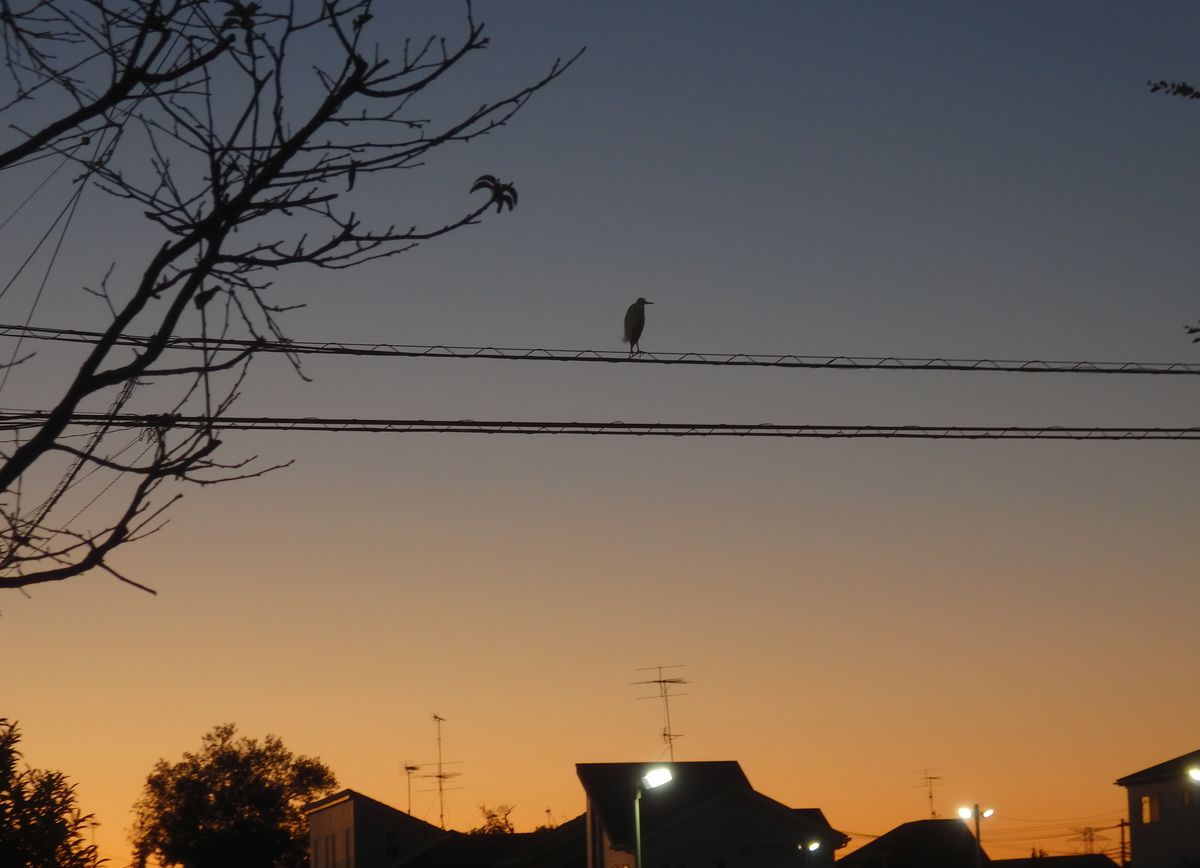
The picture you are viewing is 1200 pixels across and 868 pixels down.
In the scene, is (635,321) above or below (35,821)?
above

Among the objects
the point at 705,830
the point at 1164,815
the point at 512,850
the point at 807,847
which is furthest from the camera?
the point at 512,850

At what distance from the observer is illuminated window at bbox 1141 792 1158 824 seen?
5350 cm

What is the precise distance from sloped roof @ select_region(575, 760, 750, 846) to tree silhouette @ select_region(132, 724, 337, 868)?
149 feet

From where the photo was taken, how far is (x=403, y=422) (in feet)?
38.8

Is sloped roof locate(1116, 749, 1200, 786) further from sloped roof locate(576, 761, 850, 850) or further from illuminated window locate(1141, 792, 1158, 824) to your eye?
sloped roof locate(576, 761, 850, 850)

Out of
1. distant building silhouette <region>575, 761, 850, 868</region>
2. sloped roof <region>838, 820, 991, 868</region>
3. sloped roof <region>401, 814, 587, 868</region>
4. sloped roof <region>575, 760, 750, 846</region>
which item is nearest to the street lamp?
distant building silhouette <region>575, 761, 850, 868</region>

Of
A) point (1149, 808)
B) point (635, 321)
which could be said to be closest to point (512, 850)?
point (1149, 808)

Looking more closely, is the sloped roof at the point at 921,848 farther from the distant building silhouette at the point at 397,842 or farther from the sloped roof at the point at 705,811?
the sloped roof at the point at 705,811

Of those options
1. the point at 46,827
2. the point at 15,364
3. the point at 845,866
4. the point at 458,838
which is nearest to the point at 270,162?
the point at 15,364

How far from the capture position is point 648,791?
5309 cm

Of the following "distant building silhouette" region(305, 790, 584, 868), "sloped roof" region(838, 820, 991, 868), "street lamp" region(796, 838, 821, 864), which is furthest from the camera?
"sloped roof" region(838, 820, 991, 868)

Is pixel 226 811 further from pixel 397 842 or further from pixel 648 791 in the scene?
pixel 648 791

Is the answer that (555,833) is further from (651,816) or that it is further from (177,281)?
(177,281)

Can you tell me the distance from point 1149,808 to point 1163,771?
167 cm
